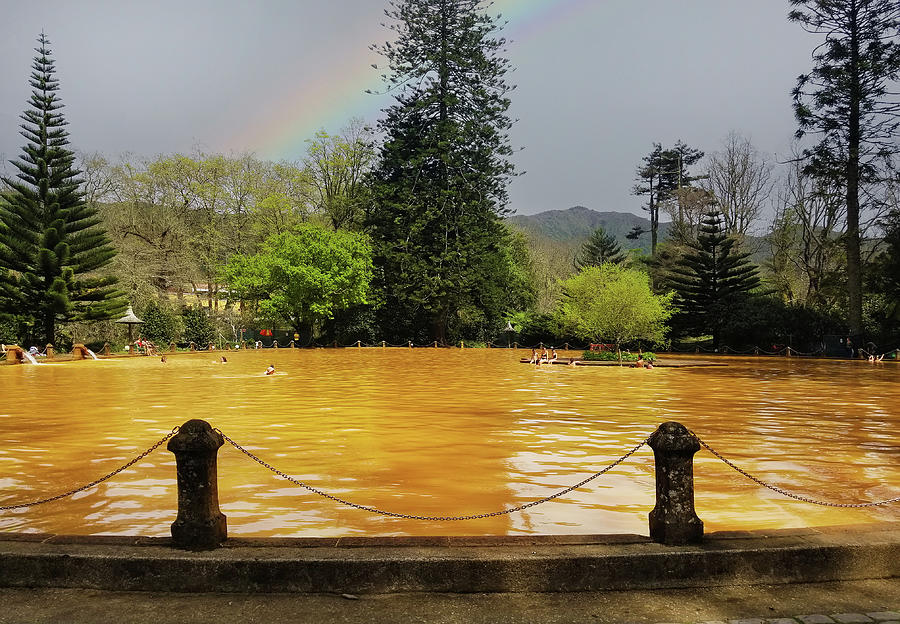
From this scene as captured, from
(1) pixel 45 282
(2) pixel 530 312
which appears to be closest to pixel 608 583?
(1) pixel 45 282

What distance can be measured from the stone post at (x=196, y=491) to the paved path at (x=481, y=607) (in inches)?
15.9

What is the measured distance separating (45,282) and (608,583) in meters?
43.4

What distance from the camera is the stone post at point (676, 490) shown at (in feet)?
15.2

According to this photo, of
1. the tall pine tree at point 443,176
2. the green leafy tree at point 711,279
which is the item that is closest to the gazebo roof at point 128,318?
the tall pine tree at point 443,176

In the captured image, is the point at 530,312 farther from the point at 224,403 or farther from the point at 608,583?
the point at 608,583

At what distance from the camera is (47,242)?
127 feet

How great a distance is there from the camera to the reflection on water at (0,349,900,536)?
6.68m

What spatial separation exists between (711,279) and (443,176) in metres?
22.0

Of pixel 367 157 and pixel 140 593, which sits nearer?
pixel 140 593

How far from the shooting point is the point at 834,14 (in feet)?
127

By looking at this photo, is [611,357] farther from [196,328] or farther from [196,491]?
[196,491]

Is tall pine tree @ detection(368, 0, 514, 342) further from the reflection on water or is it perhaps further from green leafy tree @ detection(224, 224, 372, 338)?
the reflection on water

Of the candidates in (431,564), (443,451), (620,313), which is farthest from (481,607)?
(620,313)

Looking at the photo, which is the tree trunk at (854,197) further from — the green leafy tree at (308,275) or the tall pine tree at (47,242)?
the tall pine tree at (47,242)
